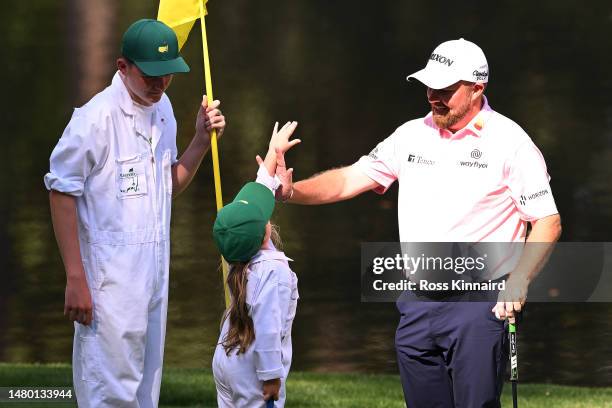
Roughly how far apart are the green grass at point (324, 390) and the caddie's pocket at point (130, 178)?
327 cm

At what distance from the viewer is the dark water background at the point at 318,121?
443 inches

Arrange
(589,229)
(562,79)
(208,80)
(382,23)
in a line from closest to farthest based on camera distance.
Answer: (208,80) < (589,229) < (562,79) < (382,23)

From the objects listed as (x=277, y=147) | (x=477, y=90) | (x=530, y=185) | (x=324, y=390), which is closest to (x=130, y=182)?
(x=277, y=147)

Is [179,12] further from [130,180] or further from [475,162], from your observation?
[475,162]

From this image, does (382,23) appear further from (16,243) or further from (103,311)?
(103,311)

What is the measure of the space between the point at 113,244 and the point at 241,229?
1.83 feet

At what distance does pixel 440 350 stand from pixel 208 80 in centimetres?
161

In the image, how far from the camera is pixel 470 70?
248 inches

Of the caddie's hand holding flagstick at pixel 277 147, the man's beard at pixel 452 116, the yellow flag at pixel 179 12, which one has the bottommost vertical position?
the caddie's hand holding flagstick at pixel 277 147

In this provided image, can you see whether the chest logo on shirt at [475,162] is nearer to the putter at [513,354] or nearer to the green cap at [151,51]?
the putter at [513,354]

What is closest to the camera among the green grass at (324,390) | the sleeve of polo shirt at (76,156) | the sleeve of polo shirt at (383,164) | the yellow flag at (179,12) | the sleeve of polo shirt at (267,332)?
the sleeve of polo shirt at (267,332)

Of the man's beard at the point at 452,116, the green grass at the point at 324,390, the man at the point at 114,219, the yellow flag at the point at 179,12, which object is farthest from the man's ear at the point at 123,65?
the green grass at the point at 324,390

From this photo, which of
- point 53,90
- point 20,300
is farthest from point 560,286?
point 53,90

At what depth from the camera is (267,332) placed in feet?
19.1
